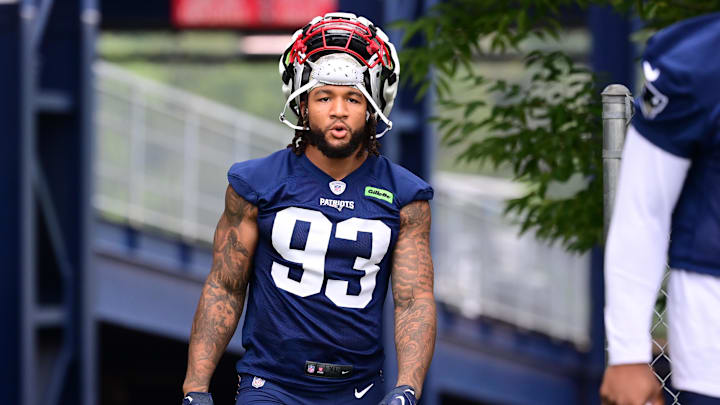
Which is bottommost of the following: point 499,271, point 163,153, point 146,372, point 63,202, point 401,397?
point 146,372

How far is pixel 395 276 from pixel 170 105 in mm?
9856

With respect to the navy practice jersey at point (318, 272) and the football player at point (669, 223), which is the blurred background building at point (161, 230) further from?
the football player at point (669, 223)

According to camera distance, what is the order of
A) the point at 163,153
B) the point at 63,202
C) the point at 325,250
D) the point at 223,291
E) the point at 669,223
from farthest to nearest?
the point at 163,153, the point at 63,202, the point at 223,291, the point at 325,250, the point at 669,223

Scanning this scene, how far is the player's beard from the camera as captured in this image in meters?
4.01

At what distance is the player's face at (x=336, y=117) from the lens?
13.1 ft

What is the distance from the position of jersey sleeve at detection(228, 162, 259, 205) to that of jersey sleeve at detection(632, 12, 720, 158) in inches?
61.9

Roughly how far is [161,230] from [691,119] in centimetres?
1125

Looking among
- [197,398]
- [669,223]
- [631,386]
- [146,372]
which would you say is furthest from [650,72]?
[146,372]

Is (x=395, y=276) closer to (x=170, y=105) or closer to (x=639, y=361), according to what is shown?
(x=639, y=361)

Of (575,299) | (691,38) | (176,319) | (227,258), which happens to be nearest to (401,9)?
(176,319)

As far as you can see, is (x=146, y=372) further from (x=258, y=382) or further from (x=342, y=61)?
(x=342, y=61)

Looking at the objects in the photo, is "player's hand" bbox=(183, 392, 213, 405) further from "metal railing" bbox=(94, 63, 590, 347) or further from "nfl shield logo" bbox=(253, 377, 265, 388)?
"metal railing" bbox=(94, 63, 590, 347)

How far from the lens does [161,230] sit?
1361 centimetres

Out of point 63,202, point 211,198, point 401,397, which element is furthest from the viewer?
point 211,198
